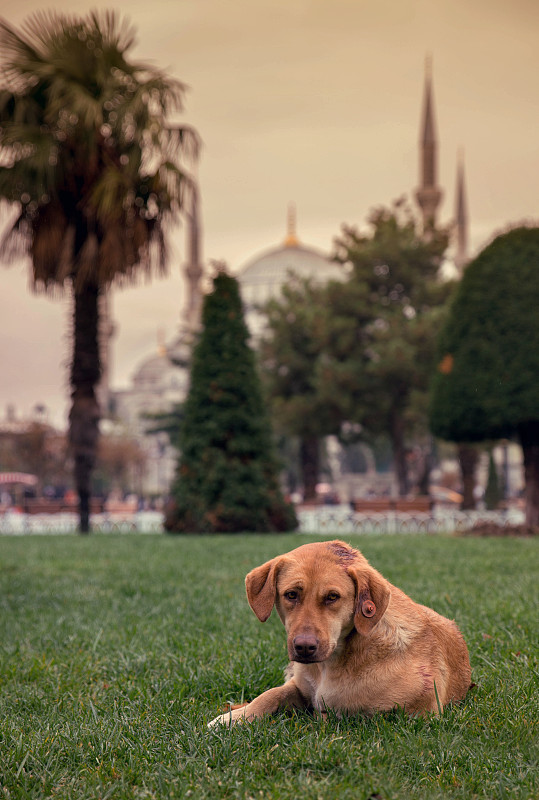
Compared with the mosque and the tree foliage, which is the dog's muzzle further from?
the mosque

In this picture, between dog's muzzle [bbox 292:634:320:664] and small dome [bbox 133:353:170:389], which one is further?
small dome [bbox 133:353:170:389]

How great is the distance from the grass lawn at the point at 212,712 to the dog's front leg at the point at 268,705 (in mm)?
70

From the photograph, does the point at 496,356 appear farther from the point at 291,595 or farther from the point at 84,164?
the point at 291,595

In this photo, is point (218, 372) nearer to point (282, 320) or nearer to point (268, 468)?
point (268, 468)

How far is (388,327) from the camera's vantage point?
2453cm

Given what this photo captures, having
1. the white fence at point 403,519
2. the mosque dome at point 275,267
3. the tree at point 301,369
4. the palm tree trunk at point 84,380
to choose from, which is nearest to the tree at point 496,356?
the white fence at point 403,519

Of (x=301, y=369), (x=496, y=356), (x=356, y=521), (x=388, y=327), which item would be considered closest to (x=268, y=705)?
(x=496, y=356)

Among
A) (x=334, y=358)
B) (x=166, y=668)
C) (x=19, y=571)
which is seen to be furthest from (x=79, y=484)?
(x=166, y=668)

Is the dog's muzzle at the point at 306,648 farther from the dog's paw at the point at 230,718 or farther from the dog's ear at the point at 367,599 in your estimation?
the dog's paw at the point at 230,718

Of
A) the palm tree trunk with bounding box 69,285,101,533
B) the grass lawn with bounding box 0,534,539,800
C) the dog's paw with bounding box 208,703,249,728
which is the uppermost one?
the palm tree trunk with bounding box 69,285,101,533

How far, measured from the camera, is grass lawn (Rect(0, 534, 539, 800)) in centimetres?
241

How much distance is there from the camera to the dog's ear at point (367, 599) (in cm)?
273

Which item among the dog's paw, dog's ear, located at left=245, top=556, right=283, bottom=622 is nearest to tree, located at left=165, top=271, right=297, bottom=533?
the dog's paw

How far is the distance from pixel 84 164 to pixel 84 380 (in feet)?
13.1
